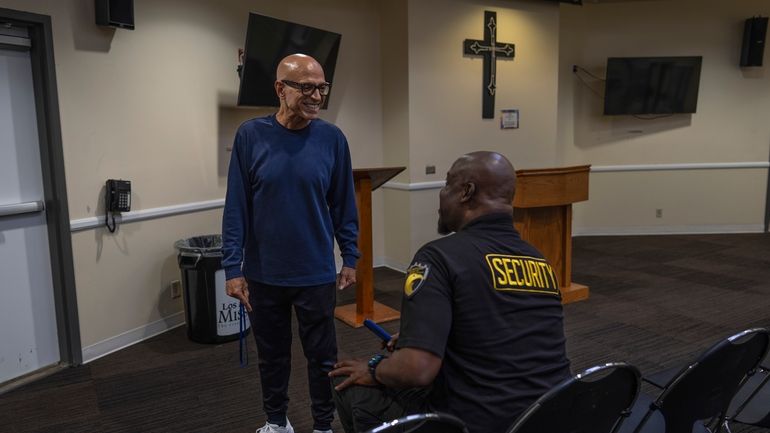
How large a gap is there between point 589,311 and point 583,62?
3.65m

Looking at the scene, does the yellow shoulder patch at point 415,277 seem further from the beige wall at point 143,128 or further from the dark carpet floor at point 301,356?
the beige wall at point 143,128

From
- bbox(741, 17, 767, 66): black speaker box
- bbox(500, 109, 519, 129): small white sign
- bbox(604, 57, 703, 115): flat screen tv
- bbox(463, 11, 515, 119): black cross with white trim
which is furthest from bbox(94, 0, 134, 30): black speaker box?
bbox(741, 17, 767, 66): black speaker box

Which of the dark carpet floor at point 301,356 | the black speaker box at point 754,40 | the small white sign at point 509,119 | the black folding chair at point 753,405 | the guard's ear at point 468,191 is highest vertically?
the black speaker box at point 754,40

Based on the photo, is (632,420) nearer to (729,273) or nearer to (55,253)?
(55,253)

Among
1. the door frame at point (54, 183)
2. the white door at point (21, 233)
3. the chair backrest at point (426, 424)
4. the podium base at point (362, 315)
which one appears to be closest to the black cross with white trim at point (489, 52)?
the podium base at point (362, 315)

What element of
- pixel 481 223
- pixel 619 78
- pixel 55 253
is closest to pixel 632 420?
pixel 481 223

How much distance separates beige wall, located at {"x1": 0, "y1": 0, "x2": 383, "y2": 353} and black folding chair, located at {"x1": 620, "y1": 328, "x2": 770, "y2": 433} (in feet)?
9.40

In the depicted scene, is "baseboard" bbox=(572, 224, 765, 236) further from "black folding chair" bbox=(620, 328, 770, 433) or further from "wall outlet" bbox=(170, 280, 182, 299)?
"black folding chair" bbox=(620, 328, 770, 433)

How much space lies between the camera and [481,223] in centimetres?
138

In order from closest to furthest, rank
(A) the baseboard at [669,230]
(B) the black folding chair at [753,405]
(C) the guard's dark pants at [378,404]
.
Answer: (C) the guard's dark pants at [378,404] < (B) the black folding chair at [753,405] < (A) the baseboard at [669,230]

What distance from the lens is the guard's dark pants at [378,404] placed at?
4.98 ft

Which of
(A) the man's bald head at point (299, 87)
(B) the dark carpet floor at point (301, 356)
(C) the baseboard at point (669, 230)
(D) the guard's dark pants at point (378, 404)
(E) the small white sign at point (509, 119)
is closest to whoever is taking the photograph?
(D) the guard's dark pants at point (378, 404)

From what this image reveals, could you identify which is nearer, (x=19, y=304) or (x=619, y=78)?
(x=19, y=304)

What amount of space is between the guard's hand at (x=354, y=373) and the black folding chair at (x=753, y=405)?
1.15 m
